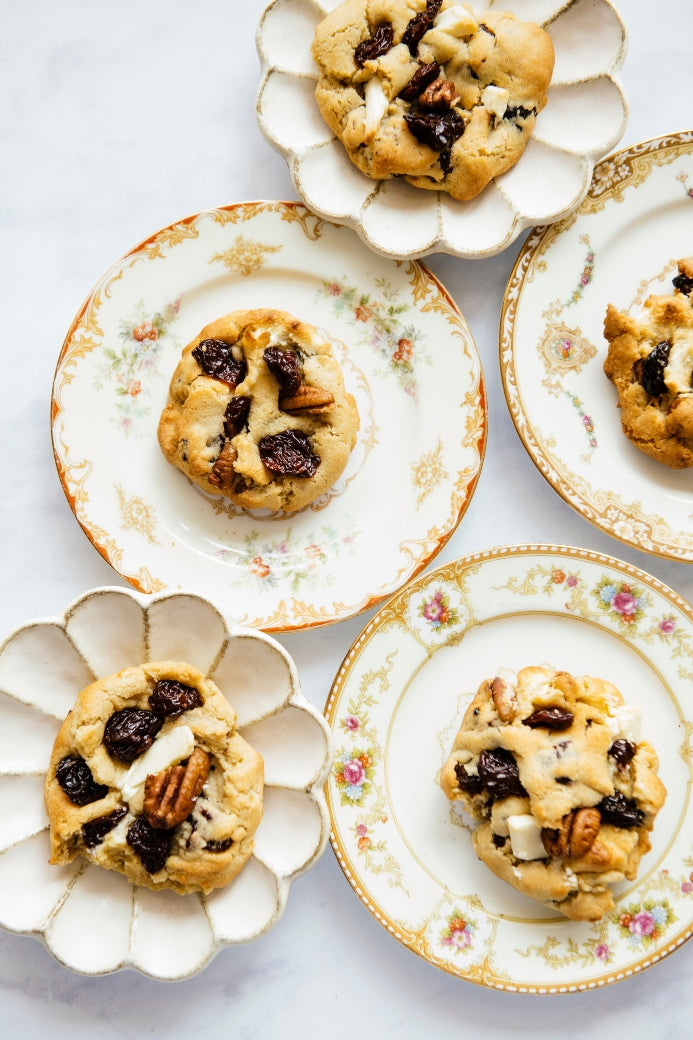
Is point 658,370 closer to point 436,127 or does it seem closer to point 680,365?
point 680,365

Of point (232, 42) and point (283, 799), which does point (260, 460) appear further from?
point (232, 42)

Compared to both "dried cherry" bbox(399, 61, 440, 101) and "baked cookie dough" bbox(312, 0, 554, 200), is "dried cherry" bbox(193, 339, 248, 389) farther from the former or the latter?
"dried cherry" bbox(399, 61, 440, 101)

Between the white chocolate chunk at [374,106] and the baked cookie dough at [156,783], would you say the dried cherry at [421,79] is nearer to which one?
the white chocolate chunk at [374,106]

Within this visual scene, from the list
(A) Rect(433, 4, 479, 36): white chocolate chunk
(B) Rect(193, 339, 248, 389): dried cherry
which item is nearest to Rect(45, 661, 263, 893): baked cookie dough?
(B) Rect(193, 339, 248, 389): dried cherry

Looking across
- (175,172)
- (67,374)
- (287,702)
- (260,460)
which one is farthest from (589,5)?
(287,702)

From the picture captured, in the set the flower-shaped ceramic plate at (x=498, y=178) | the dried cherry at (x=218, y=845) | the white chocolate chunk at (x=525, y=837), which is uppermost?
the flower-shaped ceramic plate at (x=498, y=178)

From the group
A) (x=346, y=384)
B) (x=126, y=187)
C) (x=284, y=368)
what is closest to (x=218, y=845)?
(x=284, y=368)

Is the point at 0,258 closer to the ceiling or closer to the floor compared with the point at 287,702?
closer to the ceiling

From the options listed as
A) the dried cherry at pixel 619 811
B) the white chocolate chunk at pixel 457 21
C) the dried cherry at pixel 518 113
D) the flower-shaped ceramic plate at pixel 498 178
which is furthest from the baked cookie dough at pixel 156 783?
the white chocolate chunk at pixel 457 21
